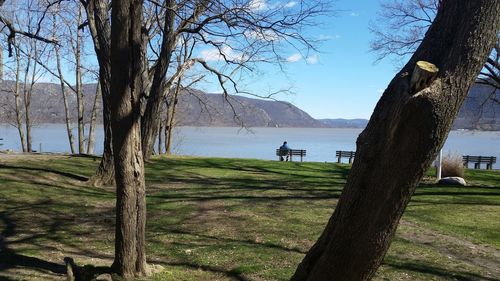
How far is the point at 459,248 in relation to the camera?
8.34 m

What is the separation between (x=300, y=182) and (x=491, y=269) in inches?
419

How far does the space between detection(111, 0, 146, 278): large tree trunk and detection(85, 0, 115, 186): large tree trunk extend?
5.59 meters

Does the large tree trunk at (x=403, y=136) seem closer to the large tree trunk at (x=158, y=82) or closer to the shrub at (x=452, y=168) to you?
the large tree trunk at (x=158, y=82)

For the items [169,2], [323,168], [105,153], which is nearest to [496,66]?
[323,168]

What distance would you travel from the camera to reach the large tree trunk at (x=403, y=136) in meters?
2.89

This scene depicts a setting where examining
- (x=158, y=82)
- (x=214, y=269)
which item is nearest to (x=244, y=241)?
(x=214, y=269)

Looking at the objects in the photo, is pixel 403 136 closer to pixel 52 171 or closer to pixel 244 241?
pixel 244 241

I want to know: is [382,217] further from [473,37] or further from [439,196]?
[439,196]

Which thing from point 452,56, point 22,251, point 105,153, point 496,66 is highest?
point 496,66

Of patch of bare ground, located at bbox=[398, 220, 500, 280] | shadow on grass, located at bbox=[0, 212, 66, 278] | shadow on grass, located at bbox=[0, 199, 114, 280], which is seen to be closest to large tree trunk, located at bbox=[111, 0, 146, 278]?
shadow on grass, located at bbox=[0, 199, 114, 280]

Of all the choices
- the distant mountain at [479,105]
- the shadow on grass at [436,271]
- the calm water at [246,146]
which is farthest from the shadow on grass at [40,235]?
the distant mountain at [479,105]

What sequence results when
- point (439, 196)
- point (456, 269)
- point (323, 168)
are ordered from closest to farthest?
point (456, 269)
point (439, 196)
point (323, 168)

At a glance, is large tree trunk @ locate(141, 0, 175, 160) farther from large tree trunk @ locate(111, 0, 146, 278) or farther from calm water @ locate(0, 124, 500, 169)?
large tree trunk @ locate(111, 0, 146, 278)

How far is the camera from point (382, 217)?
10.3 feet
